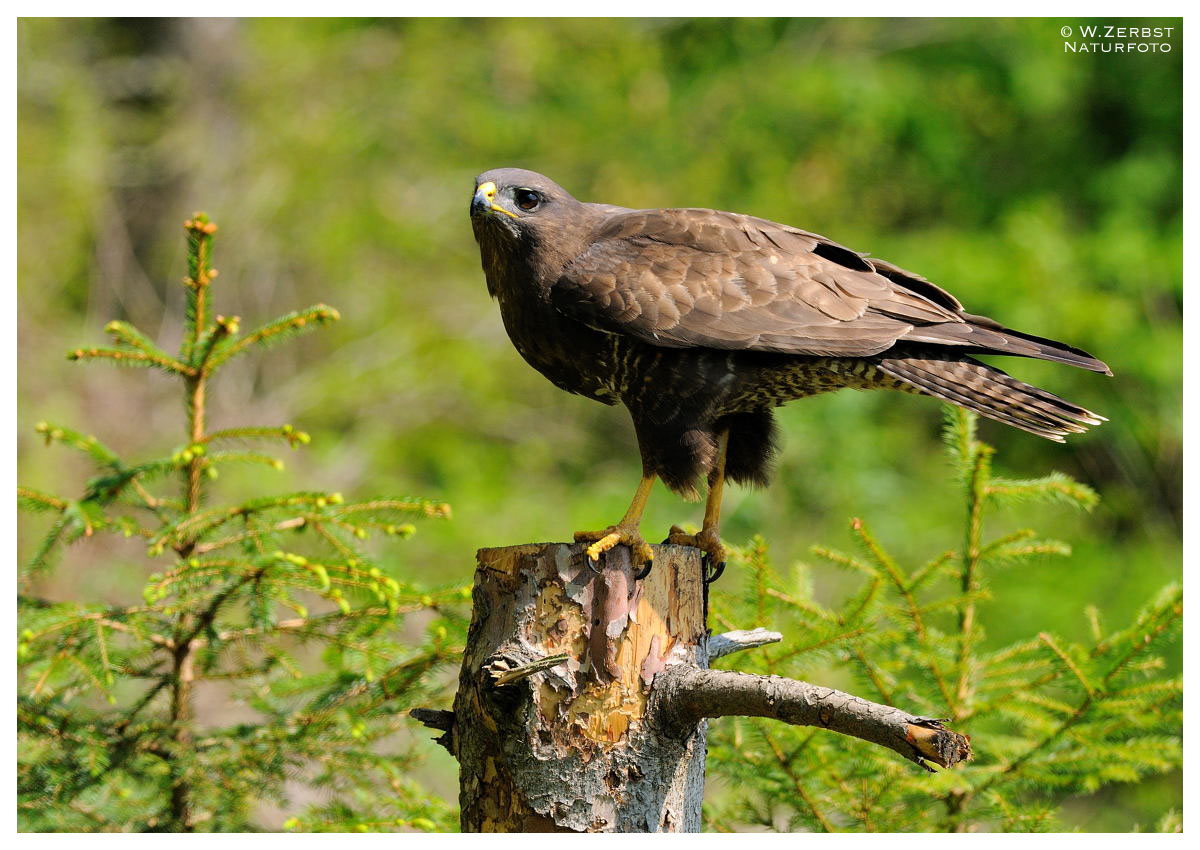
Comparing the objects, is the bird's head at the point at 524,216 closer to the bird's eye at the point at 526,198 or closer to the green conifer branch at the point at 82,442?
the bird's eye at the point at 526,198

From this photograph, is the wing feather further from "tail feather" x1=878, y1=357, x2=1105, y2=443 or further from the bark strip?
the bark strip

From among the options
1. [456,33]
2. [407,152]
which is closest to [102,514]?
[407,152]

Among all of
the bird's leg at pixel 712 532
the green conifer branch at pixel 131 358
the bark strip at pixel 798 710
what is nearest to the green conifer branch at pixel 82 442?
the green conifer branch at pixel 131 358

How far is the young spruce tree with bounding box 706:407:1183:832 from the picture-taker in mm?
3342

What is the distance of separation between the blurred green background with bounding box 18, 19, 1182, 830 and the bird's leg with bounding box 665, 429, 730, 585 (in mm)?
4304

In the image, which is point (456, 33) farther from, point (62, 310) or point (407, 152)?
point (62, 310)

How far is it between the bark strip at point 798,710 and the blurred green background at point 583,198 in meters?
5.16

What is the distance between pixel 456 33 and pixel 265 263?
3616mm

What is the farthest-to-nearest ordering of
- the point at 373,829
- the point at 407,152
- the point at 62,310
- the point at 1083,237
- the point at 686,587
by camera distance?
the point at 407,152
the point at 1083,237
the point at 62,310
the point at 373,829
the point at 686,587

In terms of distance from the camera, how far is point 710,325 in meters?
3.27

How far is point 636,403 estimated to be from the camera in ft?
11.2
